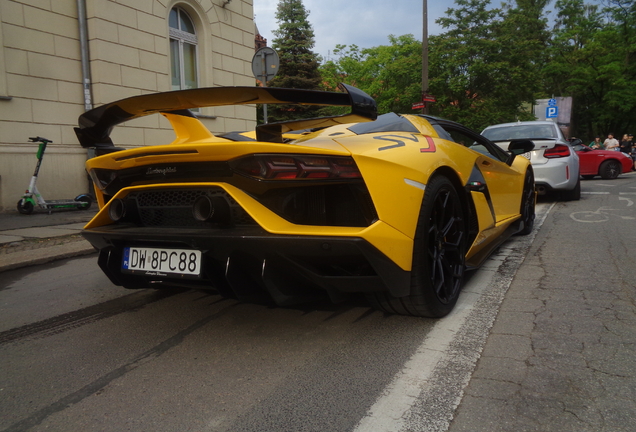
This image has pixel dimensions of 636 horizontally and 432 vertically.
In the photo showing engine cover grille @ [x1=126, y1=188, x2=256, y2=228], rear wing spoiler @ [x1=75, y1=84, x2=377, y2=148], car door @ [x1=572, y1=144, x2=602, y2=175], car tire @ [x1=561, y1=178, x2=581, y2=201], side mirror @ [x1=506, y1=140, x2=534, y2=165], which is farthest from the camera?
car door @ [x1=572, y1=144, x2=602, y2=175]

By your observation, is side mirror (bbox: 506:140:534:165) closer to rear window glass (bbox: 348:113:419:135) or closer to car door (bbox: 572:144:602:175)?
rear window glass (bbox: 348:113:419:135)

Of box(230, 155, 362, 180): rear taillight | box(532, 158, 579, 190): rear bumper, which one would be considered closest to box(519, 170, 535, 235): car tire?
box(532, 158, 579, 190): rear bumper

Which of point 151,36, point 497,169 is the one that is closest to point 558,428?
point 497,169

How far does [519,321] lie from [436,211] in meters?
0.78

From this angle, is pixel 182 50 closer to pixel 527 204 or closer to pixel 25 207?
pixel 25 207

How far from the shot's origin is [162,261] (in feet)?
8.30

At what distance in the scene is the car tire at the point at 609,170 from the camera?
1536cm

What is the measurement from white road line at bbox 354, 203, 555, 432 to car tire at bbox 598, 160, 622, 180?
45.9ft

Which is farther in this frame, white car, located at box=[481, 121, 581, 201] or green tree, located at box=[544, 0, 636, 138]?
green tree, located at box=[544, 0, 636, 138]

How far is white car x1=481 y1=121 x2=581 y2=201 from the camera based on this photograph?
330 inches

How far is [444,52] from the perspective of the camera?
23.2 meters

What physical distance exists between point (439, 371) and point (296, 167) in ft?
3.59

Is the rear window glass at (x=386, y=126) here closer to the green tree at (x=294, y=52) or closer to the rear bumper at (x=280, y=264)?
the rear bumper at (x=280, y=264)

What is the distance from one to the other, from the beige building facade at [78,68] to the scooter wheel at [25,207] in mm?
341
